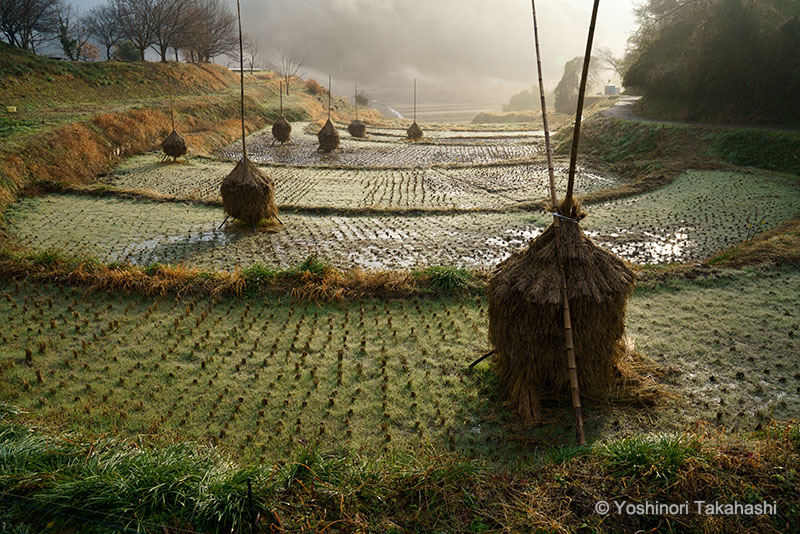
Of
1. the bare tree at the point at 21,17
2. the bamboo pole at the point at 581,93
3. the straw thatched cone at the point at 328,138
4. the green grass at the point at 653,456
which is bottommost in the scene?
the green grass at the point at 653,456

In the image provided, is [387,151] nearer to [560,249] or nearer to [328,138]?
[328,138]

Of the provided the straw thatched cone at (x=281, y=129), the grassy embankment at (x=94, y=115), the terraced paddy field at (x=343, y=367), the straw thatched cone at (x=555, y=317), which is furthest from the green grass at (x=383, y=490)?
the straw thatched cone at (x=281, y=129)

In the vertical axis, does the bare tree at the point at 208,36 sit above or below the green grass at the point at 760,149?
above

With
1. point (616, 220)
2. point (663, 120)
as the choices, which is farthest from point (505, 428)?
point (663, 120)

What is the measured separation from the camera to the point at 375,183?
17.3 meters

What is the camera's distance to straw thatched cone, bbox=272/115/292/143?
1069 inches

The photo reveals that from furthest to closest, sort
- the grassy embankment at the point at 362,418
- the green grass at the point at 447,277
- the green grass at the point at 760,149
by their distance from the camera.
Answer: the green grass at the point at 760,149, the green grass at the point at 447,277, the grassy embankment at the point at 362,418

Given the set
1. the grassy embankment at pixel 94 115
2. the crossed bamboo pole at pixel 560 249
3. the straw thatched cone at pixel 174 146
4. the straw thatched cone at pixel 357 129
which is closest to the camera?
the crossed bamboo pole at pixel 560 249

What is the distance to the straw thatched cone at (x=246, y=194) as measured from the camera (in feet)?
36.4

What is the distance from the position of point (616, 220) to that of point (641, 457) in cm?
953

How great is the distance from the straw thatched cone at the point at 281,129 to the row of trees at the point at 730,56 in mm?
20295

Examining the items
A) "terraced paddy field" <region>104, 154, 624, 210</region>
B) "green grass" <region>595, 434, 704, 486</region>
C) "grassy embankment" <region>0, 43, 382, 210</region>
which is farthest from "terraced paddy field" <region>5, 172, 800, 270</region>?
"green grass" <region>595, 434, 704, 486</region>

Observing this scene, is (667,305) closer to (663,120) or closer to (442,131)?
(663,120)

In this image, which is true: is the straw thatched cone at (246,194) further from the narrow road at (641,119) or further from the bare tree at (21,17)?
the bare tree at (21,17)
